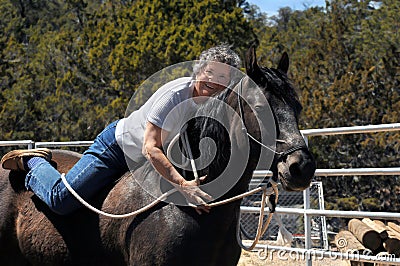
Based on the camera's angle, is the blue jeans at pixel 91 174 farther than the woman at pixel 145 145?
Yes

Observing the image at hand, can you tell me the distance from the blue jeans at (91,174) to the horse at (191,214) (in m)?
0.07

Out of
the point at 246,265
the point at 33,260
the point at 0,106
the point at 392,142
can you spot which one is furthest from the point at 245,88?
the point at 0,106

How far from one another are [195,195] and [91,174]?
791 millimetres

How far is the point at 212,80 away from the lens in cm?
330

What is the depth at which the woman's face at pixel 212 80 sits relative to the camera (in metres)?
3.29

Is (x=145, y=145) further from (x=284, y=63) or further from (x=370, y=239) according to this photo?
(x=370, y=239)

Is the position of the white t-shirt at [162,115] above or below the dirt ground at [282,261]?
above

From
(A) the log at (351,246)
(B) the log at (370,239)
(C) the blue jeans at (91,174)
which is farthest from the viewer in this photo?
(B) the log at (370,239)

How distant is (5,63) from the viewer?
25281mm

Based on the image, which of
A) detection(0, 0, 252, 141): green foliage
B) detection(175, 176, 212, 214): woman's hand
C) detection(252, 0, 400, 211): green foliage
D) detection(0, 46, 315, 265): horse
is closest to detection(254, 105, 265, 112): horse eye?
detection(0, 46, 315, 265): horse

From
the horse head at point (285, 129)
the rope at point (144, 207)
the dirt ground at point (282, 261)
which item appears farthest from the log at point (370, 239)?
the horse head at point (285, 129)

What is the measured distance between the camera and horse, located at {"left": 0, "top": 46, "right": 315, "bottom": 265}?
3023 millimetres

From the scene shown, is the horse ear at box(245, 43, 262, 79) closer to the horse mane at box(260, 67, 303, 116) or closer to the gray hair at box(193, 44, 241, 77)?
the horse mane at box(260, 67, 303, 116)

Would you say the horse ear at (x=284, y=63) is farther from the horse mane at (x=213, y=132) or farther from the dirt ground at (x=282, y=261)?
the dirt ground at (x=282, y=261)
